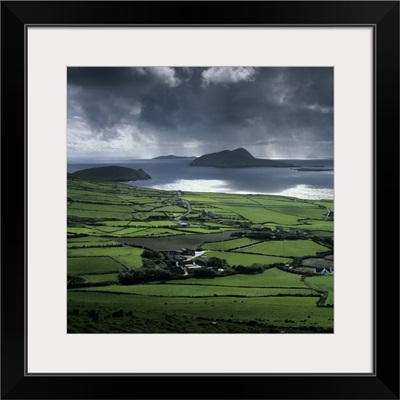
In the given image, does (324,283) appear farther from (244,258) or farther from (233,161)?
(233,161)

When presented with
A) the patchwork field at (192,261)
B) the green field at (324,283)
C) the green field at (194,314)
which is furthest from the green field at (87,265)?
the green field at (324,283)

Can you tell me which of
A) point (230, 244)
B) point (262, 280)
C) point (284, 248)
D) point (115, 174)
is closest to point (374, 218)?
point (284, 248)

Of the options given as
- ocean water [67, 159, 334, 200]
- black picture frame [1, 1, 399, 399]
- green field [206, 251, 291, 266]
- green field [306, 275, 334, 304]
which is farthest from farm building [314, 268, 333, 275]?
ocean water [67, 159, 334, 200]

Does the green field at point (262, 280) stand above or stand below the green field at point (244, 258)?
below

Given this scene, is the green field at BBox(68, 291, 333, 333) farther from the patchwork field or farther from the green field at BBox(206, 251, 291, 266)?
the green field at BBox(206, 251, 291, 266)

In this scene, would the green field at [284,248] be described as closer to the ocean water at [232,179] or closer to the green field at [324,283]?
the green field at [324,283]
